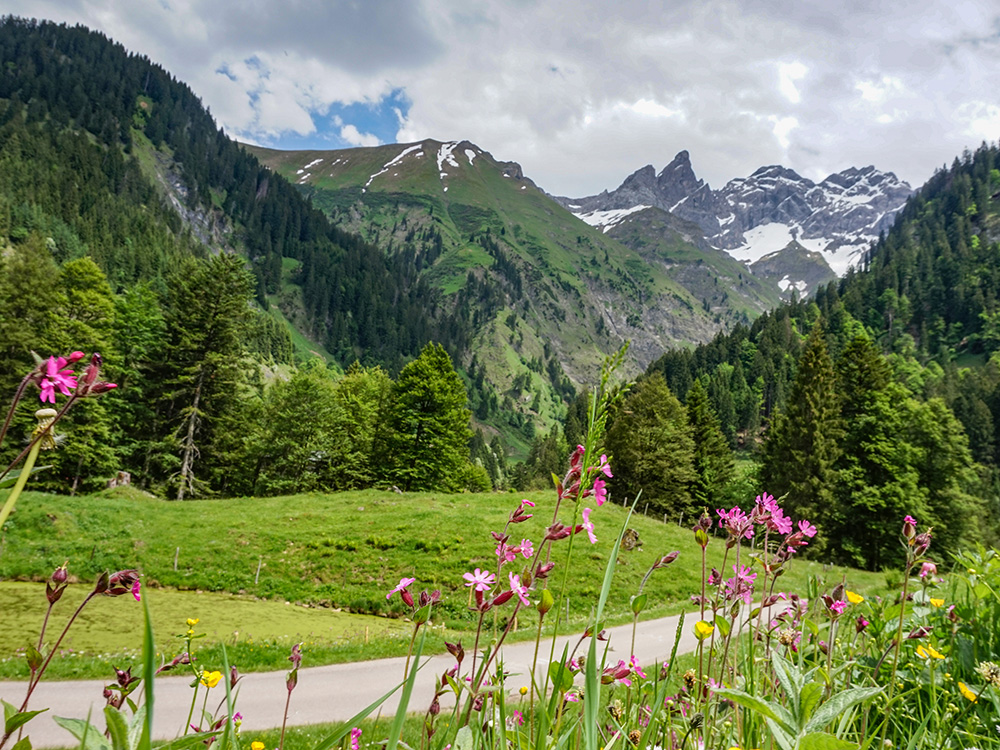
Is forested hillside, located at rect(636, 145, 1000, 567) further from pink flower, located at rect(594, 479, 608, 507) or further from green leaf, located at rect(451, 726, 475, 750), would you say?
green leaf, located at rect(451, 726, 475, 750)

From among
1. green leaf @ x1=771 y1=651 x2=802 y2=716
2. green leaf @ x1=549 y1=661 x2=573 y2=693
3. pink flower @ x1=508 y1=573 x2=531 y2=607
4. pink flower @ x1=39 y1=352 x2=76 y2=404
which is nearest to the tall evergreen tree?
pink flower @ x1=39 y1=352 x2=76 y2=404

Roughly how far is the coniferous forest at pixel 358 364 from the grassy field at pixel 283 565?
438cm

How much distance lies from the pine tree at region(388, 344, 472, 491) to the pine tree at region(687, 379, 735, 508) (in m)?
A: 19.5

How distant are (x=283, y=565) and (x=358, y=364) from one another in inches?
1609

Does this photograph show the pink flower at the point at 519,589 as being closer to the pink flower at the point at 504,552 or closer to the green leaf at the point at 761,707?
the pink flower at the point at 504,552

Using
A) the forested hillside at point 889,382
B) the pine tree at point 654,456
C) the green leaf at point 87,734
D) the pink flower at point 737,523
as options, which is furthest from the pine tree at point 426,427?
the green leaf at point 87,734

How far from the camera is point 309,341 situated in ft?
505

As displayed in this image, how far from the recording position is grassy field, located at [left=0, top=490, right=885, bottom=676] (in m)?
13.2

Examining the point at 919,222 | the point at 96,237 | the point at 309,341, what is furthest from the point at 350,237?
the point at 919,222

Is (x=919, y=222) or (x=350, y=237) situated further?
(x=350, y=237)

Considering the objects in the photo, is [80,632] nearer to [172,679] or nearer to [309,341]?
[172,679]

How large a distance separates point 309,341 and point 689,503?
135m

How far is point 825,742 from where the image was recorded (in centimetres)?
104

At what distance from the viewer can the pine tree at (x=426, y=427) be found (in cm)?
3672
